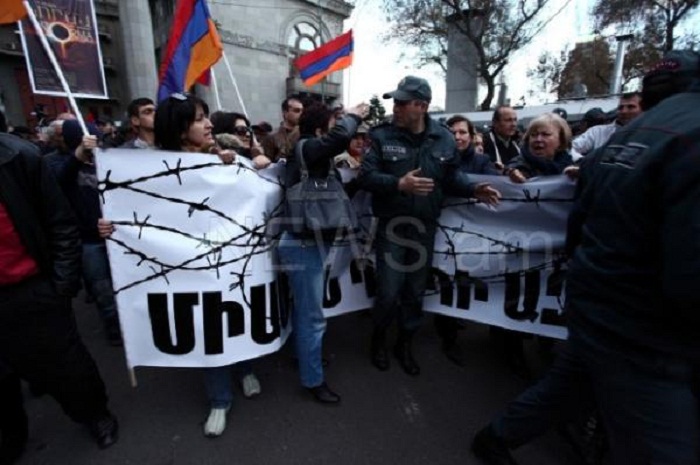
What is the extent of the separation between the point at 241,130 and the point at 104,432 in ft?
8.45

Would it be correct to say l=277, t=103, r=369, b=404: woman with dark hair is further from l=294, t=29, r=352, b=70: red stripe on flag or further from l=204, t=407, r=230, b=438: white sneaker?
l=294, t=29, r=352, b=70: red stripe on flag

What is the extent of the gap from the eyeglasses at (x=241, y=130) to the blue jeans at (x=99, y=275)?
1488 millimetres

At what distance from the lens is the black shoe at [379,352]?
3.00 m

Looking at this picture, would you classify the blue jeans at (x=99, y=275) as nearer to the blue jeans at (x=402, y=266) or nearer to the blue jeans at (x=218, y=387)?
the blue jeans at (x=218, y=387)

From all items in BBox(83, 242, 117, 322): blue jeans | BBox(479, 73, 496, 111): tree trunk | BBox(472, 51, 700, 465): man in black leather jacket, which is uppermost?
BBox(479, 73, 496, 111): tree trunk

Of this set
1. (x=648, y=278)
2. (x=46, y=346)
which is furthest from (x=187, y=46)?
(x=648, y=278)

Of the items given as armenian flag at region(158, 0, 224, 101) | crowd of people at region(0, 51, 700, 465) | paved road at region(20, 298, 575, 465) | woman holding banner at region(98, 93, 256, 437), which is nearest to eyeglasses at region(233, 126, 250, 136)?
→ crowd of people at region(0, 51, 700, 465)

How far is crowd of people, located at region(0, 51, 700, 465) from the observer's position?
1.23 metres

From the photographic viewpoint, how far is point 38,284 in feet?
6.32

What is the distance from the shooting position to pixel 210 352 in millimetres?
2326

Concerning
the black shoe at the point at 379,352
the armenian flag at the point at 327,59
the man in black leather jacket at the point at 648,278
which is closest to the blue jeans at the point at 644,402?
the man in black leather jacket at the point at 648,278

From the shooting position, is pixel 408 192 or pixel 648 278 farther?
pixel 408 192

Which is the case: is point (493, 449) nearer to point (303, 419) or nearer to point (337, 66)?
point (303, 419)

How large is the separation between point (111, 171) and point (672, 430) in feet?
8.92
